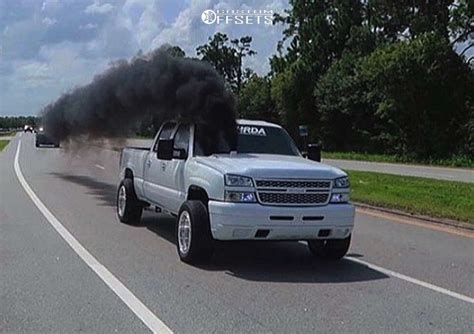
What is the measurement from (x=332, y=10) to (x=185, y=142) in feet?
157

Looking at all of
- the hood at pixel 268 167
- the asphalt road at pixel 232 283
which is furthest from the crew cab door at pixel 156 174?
the hood at pixel 268 167

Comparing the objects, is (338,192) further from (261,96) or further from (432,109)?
(261,96)

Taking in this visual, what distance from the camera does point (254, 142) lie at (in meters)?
10.3

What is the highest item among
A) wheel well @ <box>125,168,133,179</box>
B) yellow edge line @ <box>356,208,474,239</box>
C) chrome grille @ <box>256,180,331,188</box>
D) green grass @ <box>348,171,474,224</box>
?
chrome grille @ <box>256,180,331,188</box>

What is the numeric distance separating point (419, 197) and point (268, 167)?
9.03m

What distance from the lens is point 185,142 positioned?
405 inches

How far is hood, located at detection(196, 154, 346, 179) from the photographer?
8.60 metres

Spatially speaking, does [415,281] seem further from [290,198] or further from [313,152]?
[313,152]

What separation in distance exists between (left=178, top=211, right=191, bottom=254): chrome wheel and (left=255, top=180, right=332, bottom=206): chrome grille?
103 cm

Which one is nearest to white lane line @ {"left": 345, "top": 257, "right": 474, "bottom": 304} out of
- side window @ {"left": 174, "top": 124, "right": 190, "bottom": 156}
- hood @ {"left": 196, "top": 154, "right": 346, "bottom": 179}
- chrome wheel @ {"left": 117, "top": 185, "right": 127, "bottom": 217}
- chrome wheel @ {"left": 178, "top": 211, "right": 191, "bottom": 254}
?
hood @ {"left": 196, "top": 154, "right": 346, "bottom": 179}

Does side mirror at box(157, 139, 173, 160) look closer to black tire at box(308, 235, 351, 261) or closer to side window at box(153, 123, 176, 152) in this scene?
side window at box(153, 123, 176, 152)

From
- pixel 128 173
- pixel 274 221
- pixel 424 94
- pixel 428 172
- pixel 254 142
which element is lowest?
pixel 428 172

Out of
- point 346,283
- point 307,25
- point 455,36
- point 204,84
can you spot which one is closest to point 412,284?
point 346,283

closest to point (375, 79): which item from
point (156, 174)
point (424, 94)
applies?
point (424, 94)
